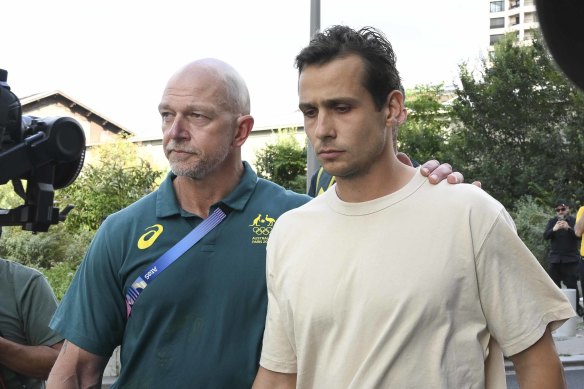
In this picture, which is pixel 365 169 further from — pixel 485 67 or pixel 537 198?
pixel 485 67

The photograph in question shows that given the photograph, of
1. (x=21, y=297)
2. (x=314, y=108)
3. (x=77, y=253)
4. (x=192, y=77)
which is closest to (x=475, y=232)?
(x=314, y=108)

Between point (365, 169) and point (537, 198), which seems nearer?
point (365, 169)

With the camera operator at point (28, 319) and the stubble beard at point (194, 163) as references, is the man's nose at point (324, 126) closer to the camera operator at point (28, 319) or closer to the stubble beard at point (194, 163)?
the stubble beard at point (194, 163)

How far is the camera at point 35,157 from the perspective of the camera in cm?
263

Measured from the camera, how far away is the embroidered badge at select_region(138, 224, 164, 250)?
10.3ft

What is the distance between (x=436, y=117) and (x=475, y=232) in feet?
156

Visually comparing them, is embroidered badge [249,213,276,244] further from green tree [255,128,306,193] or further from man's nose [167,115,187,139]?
green tree [255,128,306,193]

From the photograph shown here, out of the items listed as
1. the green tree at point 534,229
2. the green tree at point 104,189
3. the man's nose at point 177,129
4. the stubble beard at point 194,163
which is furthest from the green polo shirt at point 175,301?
the green tree at point 104,189

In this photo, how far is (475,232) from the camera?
242 cm

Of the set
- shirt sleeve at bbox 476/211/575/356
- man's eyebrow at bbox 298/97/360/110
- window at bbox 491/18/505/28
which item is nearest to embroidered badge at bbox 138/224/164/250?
man's eyebrow at bbox 298/97/360/110

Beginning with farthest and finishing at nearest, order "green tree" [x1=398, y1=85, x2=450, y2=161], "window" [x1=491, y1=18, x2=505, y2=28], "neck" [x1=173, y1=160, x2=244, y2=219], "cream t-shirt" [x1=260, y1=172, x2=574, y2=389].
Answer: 1. "window" [x1=491, y1=18, x2=505, y2=28]
2. "green tree" [x1=398, y1=85, x2=450, y2=161]
3. "neck" [x1=173, y1=160, x2=244, y2=219]
4. "cream t-shirt" [x1=260, y1=172, x2=574, y2=389]

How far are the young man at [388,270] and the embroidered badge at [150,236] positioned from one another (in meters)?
0.61

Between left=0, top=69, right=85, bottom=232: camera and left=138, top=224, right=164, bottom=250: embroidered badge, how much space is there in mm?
342

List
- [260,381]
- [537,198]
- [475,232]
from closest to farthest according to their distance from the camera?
[475,232] < [260,381] < [537,198]
